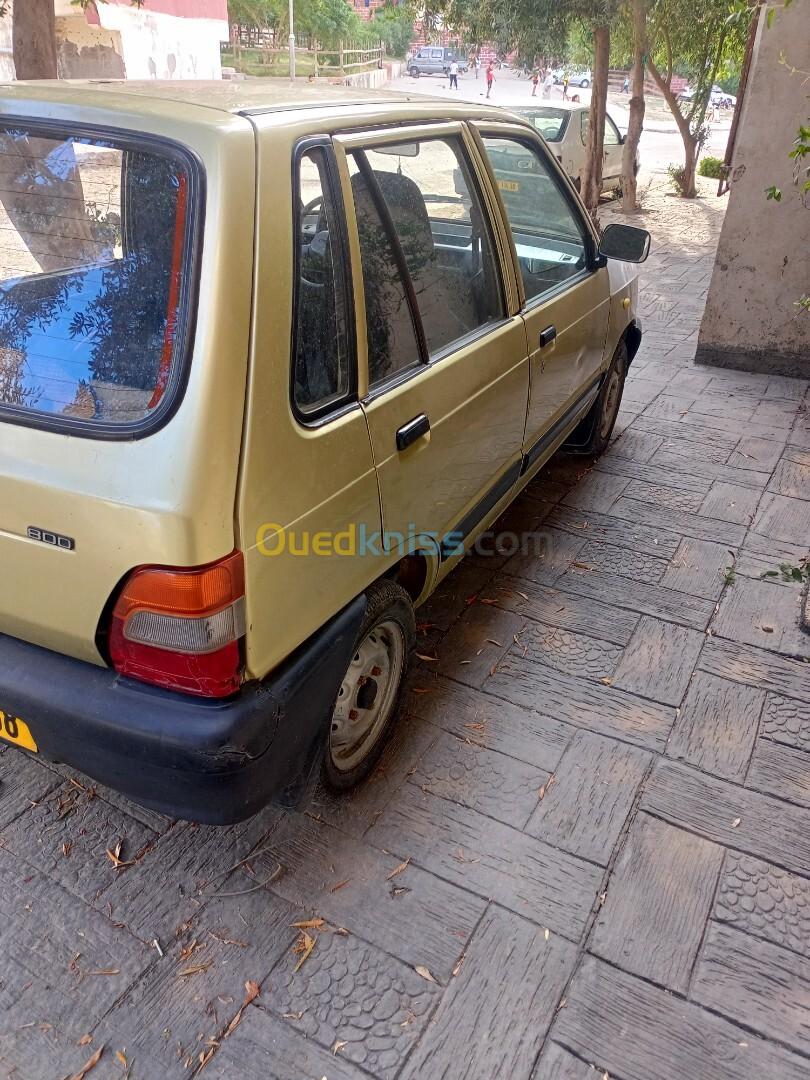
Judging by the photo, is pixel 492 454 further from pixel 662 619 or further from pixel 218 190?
pixel 218 190

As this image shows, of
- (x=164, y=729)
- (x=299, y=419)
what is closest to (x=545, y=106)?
(x=299, y=419)

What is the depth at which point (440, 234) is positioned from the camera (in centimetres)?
257

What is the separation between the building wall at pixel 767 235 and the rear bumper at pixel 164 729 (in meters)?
5.33

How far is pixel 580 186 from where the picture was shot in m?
11.6

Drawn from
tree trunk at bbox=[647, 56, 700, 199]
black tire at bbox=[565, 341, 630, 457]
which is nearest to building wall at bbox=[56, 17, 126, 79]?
tree trunk at bbox=[647, 56, 700, 199]

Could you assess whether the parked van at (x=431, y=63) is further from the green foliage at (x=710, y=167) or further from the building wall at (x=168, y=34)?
the green foliage at (x=710, y=167)

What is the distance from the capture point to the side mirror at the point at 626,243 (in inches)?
138

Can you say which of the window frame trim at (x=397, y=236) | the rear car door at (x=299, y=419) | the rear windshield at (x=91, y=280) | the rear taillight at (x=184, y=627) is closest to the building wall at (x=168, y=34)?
the window frame trim at (x=397, y=236)

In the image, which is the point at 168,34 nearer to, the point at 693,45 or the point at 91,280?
the point at 693,45

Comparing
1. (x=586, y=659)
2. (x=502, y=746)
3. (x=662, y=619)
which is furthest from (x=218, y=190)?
(x=662, y=619)

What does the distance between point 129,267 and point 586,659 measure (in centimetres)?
220

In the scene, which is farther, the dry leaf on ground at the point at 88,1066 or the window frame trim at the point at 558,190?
the window frame trim at the point at 558,190

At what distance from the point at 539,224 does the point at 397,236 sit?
1637mm

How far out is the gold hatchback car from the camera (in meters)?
1.54
